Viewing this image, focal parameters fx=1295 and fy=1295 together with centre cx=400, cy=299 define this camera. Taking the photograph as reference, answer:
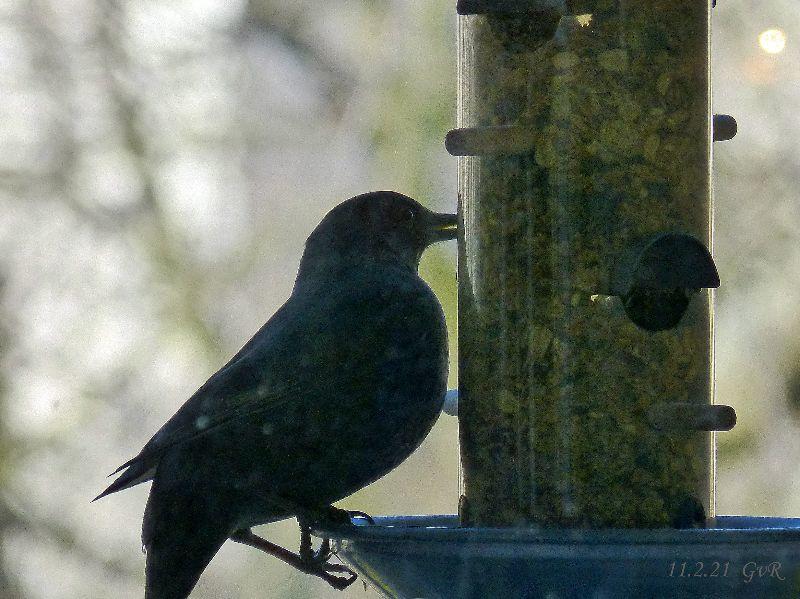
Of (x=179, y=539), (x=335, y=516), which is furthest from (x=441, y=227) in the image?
(x=179, y=539)

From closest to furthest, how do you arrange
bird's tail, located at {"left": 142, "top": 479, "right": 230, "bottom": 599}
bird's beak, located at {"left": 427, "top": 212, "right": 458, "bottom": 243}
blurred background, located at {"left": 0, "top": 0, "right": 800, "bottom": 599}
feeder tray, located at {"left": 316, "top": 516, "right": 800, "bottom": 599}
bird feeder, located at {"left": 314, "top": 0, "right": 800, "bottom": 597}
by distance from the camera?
feeder tray, located at {"left": 316, "top": 516, "right": 800, "bottom": 599} < bird feeder, located at {"left": 314, "top": 0, "right": 800, "bottom": 597} < bird's tail, located at {"left": 142, "top": 479, "right": 230, "bottom": 599} < bird's beak, located at {"left": 427, "top": 212, "right": 458, "bottom": 243} < blurred background, located at {"left": 0, "top": 0, "right": 800, "bottom": 599}

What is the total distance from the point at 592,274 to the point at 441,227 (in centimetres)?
95

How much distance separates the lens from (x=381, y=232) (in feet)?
14.5

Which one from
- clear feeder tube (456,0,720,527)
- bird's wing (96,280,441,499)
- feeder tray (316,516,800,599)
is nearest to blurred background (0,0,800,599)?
bird's wing (96,280,441,499)

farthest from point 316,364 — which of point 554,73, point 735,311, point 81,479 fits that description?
point 81,479

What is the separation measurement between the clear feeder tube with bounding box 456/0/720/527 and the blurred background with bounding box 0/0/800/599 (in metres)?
3.41

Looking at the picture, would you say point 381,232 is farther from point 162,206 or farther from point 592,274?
point 162,206

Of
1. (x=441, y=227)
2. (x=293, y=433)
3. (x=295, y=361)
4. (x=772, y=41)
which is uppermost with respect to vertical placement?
(x=772, y=41)

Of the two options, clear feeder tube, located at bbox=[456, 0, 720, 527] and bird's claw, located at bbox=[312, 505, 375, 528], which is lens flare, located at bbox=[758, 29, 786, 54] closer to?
clear feeder tube, located at bbox=[456, 0, 720, 527]

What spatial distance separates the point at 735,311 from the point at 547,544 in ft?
13.9

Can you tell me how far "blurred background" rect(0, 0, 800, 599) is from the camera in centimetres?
748

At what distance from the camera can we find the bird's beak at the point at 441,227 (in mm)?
4371

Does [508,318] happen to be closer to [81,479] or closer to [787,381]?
[787,381]

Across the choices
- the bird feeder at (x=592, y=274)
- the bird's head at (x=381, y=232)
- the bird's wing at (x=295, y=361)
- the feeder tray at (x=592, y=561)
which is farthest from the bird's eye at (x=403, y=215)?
the feeder tray at (x=592, y=561)
